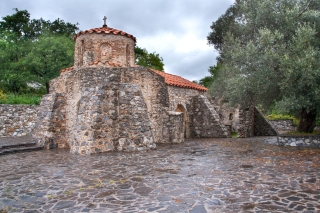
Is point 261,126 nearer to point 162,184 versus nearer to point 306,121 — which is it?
point 306,121

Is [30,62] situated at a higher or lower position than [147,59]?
lower

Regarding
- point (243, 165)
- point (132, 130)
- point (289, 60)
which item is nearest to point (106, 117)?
point (132, 130)

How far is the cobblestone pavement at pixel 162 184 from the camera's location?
4348mm

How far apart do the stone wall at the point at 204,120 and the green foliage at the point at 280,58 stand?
3.30m

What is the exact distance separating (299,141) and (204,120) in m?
6.24

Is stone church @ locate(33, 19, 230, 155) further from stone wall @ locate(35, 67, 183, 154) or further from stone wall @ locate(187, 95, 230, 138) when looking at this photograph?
stone wall @ locate(187, 95, 230, 138)

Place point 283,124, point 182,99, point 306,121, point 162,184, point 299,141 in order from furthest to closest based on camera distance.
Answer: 1. point 283,124
2. point 182,99
3. point 306,121
4. point 299,141
5. point 162,184

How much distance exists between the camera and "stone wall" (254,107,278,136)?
19016 mm

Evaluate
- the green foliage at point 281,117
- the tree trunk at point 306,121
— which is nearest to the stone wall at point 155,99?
the tree trunk at point 306,121

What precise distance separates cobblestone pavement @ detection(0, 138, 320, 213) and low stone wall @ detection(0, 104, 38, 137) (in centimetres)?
845

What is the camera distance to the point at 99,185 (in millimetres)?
5590

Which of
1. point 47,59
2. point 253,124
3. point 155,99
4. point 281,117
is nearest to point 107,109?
point 155,99

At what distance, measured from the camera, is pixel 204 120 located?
17.0 meters

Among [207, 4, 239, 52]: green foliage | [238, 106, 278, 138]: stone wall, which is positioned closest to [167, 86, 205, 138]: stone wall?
[238, 106, 278, 138]: stone wall
